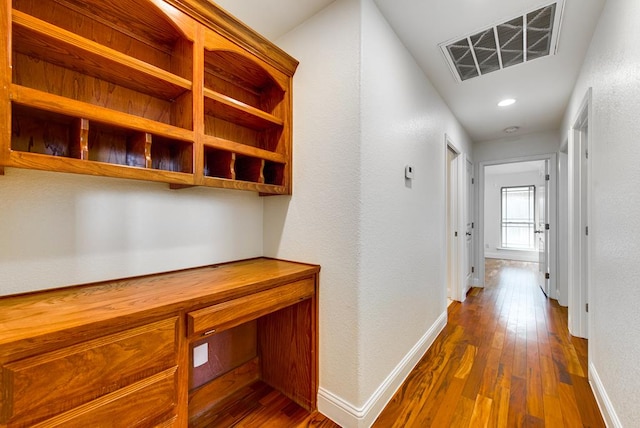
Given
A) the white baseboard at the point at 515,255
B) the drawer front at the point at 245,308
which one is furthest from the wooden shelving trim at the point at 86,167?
the white baseboard at the point at 515,255

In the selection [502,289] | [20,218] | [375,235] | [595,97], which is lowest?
[502,289]

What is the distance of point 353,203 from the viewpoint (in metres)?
1.44

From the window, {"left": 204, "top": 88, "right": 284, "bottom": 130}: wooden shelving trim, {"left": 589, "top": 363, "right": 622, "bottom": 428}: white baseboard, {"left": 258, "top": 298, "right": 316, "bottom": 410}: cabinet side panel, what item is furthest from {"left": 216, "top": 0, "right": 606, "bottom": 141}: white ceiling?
the window

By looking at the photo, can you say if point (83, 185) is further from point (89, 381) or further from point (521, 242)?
point (521, 242)

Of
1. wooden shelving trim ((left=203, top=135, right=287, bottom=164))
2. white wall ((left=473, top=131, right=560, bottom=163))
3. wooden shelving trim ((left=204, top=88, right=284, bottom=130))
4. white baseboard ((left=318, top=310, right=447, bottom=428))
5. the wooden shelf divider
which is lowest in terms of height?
white baseboard ((left=318, top=310, right=447, bottom=428))

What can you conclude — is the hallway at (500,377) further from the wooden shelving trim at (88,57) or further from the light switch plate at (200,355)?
the wooden shelving trim at (88,57)

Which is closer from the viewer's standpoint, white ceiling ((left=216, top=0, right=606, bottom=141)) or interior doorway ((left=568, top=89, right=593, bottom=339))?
white ceiling ((left=216, top=0, right=606, bottom=141))

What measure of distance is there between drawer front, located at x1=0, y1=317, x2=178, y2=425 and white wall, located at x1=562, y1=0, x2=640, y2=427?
6.31ft

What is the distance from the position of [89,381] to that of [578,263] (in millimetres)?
3524

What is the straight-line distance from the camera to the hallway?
5.03 ft

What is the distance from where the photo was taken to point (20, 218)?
107 centimetres

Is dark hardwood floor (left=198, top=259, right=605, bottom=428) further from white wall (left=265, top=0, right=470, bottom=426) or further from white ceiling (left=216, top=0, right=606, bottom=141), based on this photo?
white ceiling (left=216, top=0, right=606, bottom=141)

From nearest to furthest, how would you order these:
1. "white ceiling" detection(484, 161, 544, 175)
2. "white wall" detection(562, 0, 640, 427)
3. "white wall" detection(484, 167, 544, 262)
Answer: "white wall" detection(562, 0, 640, 427) < "white ceiling" detection(484, 161, 544, 175) < "white wall" detection(484, 167, 544, 262)

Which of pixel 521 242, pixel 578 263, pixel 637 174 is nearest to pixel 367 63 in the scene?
pixel 637 174
